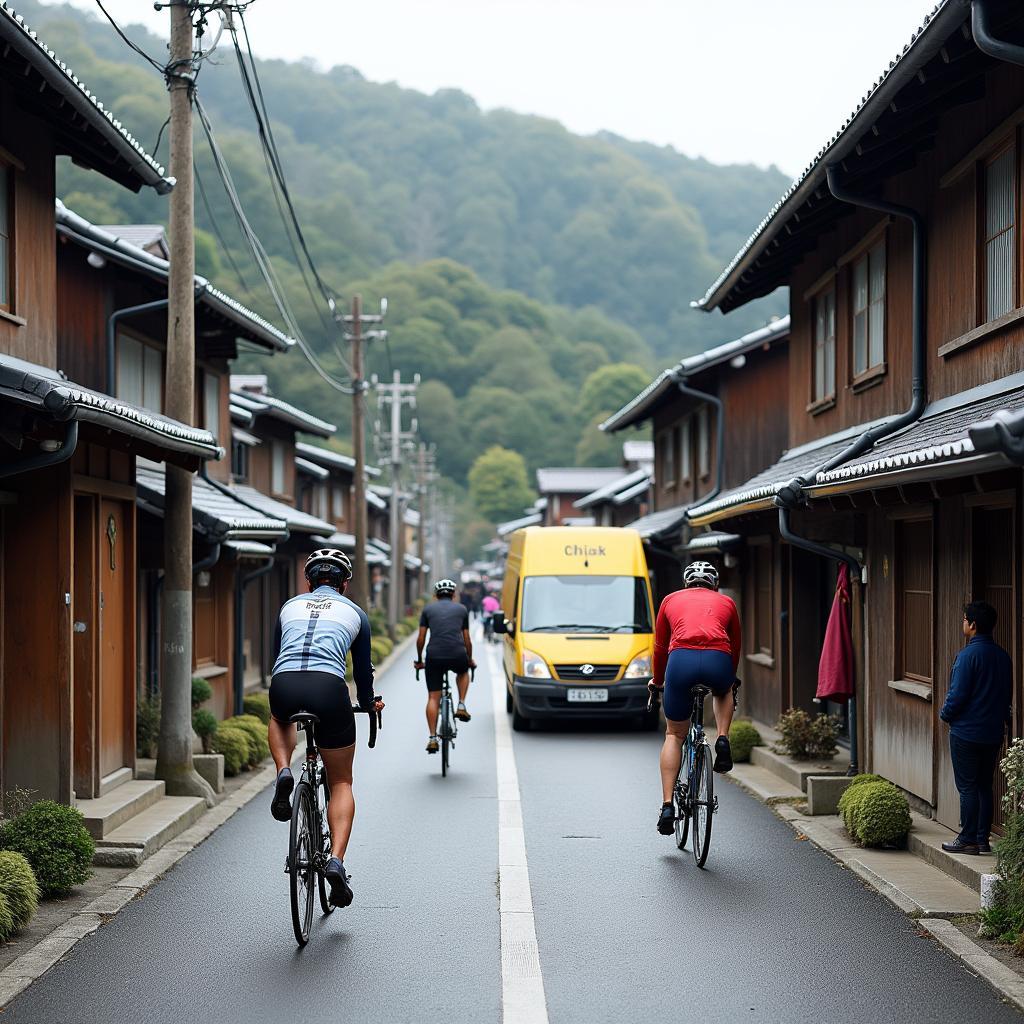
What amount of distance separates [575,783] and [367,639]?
244 inches

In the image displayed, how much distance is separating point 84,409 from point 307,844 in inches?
119

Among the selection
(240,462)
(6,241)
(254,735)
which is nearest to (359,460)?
(240,462)

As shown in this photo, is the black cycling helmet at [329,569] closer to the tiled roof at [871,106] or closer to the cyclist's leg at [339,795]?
the cyclist's leg at [339,795]

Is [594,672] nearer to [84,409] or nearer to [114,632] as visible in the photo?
[114,632]

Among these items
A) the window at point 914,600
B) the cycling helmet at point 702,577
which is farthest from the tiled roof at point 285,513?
the cycling helmet at point 702,577

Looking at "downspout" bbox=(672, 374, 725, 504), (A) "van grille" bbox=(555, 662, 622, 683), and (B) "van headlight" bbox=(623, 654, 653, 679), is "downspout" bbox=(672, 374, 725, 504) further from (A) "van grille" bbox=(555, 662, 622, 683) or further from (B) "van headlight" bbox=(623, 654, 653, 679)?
(A) "van grille" bbox=(555, 662, 622, 683)

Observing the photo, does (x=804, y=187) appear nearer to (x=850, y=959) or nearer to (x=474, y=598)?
(x=850, y=959)

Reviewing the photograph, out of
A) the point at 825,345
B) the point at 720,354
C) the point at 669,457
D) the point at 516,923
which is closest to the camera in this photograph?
the point at 516,923

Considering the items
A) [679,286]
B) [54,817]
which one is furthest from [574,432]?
[54,817]

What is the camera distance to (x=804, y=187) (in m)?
12.1

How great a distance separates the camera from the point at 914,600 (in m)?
11.4

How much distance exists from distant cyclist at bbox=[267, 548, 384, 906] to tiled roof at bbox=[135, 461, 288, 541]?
7.29 meters

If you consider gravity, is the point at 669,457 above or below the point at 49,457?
above

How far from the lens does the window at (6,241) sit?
11.0 metres
